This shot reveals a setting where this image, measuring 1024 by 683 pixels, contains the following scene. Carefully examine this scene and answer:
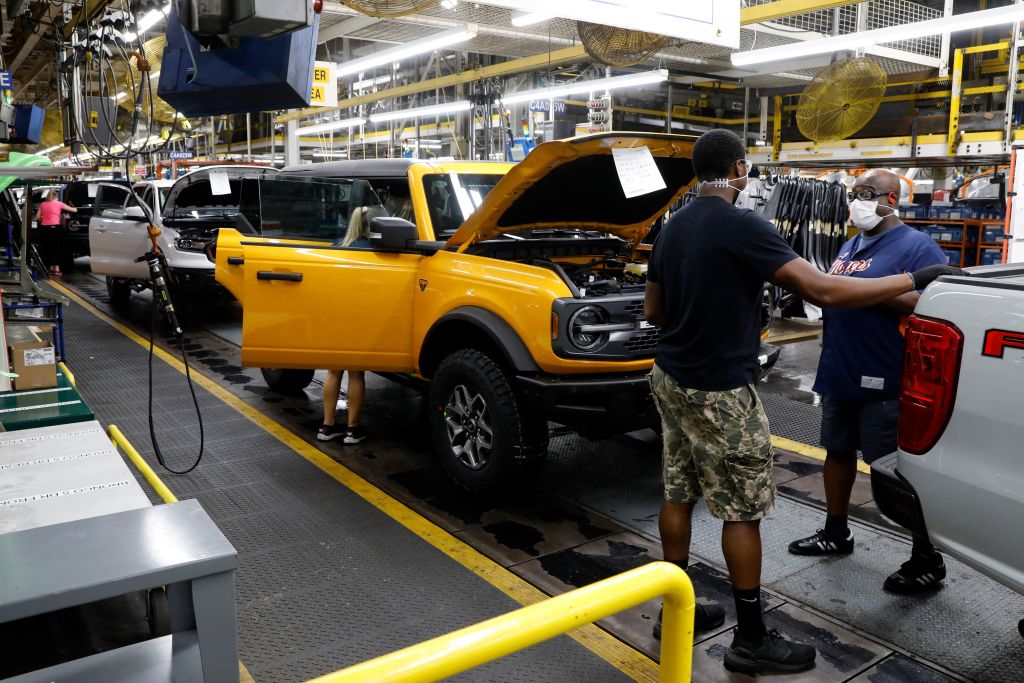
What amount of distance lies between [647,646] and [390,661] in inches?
79.1

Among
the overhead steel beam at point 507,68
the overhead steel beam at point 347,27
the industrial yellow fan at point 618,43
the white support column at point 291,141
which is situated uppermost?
the overhead steel beam at point 347,27

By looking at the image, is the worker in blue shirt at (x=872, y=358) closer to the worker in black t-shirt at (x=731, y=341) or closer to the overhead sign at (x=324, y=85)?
the worker in black t-shirt at (x=731, y=341)

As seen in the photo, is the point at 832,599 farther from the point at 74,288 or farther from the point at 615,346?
the point at 74,288

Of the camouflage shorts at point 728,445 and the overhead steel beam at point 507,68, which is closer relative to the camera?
the camouflage shorts at point 728,445

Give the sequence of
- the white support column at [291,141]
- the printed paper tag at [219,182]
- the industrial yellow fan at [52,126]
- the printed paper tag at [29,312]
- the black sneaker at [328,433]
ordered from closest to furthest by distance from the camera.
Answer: the black sneaker at [328,433]
the printed paper tag at [29,312]
the printed paper tag at [219,182]
the industrial yellow fan at [52,126]
the white support column at [291,141]

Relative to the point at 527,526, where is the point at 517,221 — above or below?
above

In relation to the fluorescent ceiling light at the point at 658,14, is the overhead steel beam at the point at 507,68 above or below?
above

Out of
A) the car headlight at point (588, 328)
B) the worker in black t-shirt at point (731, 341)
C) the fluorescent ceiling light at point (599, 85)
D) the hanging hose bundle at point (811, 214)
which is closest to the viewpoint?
the worker in black t-shirt at point (731, 341)

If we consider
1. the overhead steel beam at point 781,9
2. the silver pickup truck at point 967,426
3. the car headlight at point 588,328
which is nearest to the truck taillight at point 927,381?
the silver pickup truck at point 967,426

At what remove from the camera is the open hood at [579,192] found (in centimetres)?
394

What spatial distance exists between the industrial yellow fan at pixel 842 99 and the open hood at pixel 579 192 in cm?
520

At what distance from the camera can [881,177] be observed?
3514 millimetres

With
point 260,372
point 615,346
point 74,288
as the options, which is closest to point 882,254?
point 615,346

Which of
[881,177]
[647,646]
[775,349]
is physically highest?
[881,177]
